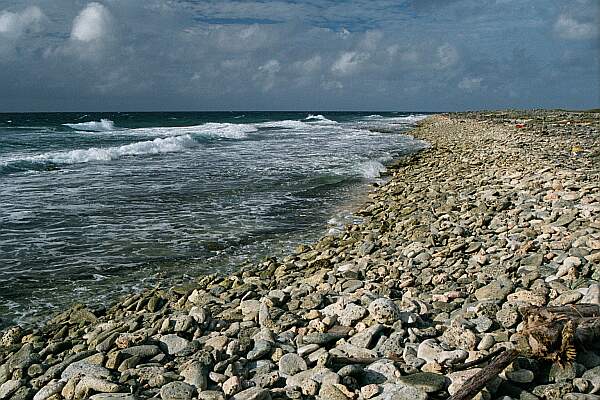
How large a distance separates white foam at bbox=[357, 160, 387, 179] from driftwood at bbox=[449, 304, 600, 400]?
12.8m

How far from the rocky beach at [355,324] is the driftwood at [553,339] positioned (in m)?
0.05

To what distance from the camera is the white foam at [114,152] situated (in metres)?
21.6


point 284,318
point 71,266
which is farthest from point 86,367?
point 71,266

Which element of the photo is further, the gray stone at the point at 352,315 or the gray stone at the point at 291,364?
the gray stone at the point at 352,315

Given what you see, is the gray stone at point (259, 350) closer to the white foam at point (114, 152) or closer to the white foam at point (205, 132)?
the white foam at point (114, 152)

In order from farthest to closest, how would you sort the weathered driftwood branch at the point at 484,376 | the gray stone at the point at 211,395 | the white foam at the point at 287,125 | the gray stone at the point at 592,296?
1. the white foam at the point at 287,125
2. the gray stone at the point at 592,296
3. the gray stone at the point at 211,395
4. the weathered driftwood branch at the point at 484,376

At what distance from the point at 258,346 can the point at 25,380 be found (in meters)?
2.02

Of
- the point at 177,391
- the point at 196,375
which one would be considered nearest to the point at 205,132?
the point at 196,375

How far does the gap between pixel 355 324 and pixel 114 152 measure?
73.5 feet

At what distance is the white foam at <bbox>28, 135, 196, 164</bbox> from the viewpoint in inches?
850

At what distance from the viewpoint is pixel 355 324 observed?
4.45 meters

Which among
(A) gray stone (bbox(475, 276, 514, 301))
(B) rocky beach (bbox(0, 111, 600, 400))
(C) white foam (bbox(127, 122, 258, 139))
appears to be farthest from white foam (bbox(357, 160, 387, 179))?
(C) white foam (bbox(127, 122, 258, 139))

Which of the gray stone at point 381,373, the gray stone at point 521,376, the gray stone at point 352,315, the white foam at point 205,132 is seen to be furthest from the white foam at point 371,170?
the white foam at point 205,132

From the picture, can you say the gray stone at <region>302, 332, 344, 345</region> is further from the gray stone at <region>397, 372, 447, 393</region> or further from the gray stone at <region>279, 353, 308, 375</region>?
the gray stone at <region>397, 372, 447, 393</region>
